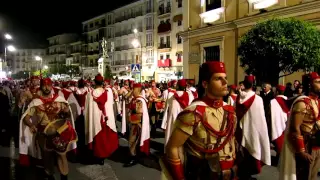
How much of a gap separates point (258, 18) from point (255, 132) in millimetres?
14862

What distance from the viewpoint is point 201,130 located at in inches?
126

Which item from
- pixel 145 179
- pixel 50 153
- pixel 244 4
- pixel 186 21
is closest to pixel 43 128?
pixel 50 153

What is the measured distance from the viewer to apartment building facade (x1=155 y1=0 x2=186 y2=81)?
49.6 m

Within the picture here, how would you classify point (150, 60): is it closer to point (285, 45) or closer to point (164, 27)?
point (164, 27)

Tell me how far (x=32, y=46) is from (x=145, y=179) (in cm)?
13828

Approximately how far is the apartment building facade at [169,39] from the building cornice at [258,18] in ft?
71.5

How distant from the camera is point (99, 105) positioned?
8328 millimetres

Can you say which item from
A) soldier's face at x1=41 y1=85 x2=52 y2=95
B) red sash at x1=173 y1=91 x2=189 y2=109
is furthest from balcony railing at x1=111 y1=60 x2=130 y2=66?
soldier's face at x1=41 y1=85 x2=52 y2=95

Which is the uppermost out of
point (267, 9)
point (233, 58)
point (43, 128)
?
point (267, 9)

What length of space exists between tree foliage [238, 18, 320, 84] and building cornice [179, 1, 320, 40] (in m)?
2.42

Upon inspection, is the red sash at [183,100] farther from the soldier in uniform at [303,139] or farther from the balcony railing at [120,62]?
the balcony railing at [120,62]

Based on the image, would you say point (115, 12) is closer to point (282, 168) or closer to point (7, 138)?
point (7, 138)

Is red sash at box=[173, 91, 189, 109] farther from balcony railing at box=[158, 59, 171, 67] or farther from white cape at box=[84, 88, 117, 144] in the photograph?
balcony railing at box=[158, 59, 171, 67]

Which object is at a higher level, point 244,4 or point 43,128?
point 244,4
